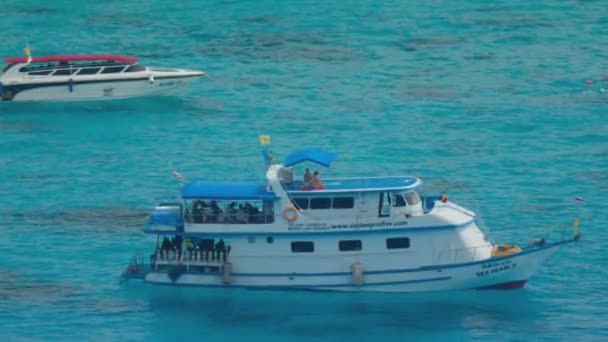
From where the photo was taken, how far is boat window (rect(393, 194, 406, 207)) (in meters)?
58.5

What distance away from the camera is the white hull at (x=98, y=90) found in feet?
293

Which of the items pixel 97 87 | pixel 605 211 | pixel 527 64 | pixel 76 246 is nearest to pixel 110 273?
pixel 76 246

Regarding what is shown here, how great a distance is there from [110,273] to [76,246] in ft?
12.0

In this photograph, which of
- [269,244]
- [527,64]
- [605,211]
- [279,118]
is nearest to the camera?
[269,244]

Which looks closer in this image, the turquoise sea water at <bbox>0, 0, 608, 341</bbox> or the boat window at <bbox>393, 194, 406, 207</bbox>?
the turquoise sea water at <bbox>0, 0, 608, 341</bbox>

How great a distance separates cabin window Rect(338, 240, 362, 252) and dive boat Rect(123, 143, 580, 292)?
0.12 feet

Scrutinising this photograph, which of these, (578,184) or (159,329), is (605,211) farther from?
(159,329)

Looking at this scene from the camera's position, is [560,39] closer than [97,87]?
No

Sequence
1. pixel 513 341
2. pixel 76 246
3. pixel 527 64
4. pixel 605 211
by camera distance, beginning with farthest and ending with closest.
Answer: pixel 527 64 < pixel 605 211 < pixel 76 246 < pixel 513 341

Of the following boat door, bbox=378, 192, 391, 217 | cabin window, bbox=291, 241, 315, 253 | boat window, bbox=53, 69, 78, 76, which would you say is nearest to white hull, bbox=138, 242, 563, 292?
cabin window, bbox=291, 241, 315, 253

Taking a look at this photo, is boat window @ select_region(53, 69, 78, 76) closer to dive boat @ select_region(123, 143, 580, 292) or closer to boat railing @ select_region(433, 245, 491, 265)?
dive boat @ select_region(123, 143, 580, 292)

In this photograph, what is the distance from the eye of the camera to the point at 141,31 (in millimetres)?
103250

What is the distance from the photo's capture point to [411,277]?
5869 centimetres

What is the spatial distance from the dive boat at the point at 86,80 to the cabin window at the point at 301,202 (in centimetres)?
3222
